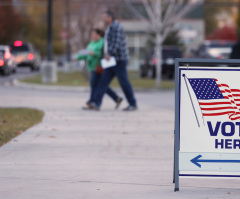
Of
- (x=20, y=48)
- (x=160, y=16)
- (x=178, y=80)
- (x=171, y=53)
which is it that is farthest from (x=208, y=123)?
(x=20, y=48)

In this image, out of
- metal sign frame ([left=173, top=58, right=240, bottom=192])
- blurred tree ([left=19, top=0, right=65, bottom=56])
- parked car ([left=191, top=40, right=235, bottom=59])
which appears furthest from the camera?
blurred tree ([left=19, top=0, right=65, bottom=56])

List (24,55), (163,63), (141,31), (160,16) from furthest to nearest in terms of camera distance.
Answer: (141,31) < (24,55) < (163,63) < (160,16)

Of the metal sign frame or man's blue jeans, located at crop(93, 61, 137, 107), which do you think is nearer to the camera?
the metal sign frame

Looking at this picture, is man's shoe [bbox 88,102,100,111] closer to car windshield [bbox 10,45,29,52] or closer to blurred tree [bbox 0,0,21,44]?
car windshield [bbox 10,45,29,52]

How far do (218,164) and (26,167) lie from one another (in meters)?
2.29

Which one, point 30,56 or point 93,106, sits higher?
point 93,106

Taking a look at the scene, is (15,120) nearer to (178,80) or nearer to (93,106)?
(93,106)

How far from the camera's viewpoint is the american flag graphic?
20.5 feet

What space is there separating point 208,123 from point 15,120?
6.59m

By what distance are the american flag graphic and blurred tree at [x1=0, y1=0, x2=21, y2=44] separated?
205ft

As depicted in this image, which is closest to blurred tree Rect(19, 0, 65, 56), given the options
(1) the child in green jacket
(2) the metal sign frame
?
(1) the child in green jacket

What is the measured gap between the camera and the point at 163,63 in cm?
3716

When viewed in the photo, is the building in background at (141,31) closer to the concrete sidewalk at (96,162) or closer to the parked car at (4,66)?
the parked car at (4,66)

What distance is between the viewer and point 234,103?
627cm
